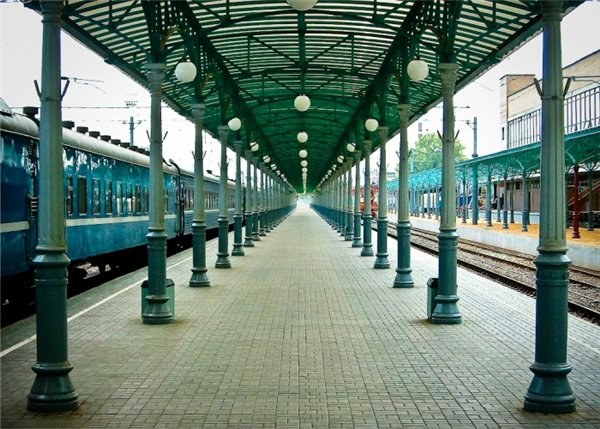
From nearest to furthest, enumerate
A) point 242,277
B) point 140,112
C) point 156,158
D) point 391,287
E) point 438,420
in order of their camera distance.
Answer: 1. point 438,420
2. point 156,158
3. point 391,287
4. point 242,277
5. point 140,112

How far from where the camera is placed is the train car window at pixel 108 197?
17.8m

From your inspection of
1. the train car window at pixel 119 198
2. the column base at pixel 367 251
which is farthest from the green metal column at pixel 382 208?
the train car window at pixel 119 198

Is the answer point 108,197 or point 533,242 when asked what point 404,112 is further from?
point 533,242

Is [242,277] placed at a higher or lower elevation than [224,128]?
lower

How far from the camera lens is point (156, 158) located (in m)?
12.2

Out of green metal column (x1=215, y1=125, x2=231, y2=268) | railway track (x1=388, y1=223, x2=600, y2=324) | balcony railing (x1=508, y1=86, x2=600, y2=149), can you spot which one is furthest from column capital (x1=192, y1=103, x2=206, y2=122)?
balcony railing (x1=508, y1=86, x2=600, y2=149)

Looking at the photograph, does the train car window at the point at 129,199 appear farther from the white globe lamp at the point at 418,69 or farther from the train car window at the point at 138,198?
the white globe lamp at the point at 418,69

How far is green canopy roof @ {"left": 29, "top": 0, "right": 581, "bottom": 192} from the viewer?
39.9 feet

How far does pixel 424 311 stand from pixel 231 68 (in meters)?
9.14

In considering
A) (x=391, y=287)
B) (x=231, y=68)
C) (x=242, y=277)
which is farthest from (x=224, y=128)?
(x=391, y=287)

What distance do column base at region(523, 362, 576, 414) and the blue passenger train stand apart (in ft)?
24.9

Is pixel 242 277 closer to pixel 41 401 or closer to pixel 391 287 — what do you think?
pixel 391 287

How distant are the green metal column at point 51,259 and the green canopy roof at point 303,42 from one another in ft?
11.8

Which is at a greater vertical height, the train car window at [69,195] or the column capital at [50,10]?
the column capital at [50,10]
